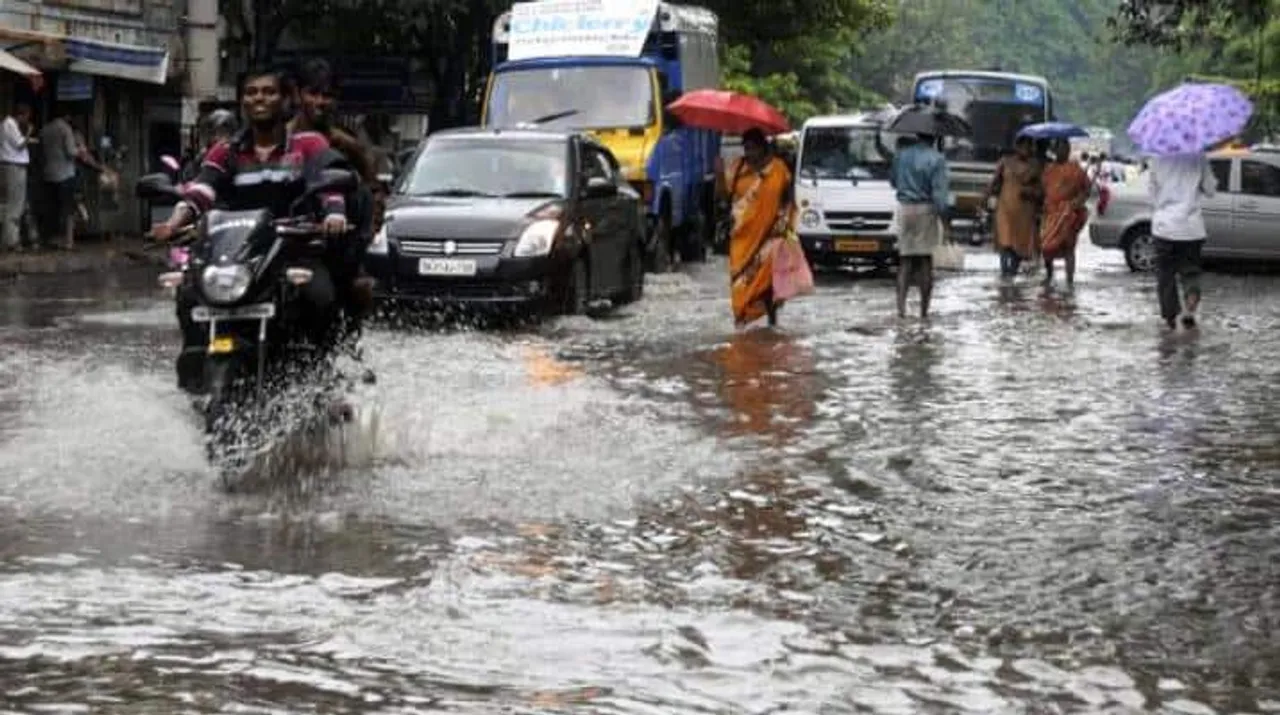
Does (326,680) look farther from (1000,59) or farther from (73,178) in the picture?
(1000,59)

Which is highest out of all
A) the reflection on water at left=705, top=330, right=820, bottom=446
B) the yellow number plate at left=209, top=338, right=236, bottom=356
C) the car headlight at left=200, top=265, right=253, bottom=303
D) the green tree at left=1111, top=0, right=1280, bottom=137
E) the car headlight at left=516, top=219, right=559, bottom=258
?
the green tree at left=1111, top=0, right=1280, bottom=137

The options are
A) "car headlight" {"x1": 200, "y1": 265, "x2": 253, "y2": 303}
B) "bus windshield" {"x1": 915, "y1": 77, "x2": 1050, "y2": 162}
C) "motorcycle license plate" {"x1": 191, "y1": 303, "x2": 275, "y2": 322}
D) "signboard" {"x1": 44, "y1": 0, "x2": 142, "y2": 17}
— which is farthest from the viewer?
"bus windshield" {"x1": 915, "y1": 77, "x2": 1050, "y2": 162}

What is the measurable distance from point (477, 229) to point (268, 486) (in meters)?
7.78

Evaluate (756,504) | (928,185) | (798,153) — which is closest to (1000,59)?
(798,153)

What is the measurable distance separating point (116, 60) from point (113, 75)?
1.00ft

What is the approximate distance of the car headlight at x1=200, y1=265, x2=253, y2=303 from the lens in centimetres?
813

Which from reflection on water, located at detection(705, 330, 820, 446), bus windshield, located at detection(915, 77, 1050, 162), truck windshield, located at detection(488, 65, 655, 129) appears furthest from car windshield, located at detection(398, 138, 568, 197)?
bus windshield, located at detection(915, 77, 1050, 162)

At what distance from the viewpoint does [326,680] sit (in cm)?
534

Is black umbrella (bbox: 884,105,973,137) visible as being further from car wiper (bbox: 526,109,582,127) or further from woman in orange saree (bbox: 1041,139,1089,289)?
car wiper (bbox: 526,109,582,127)

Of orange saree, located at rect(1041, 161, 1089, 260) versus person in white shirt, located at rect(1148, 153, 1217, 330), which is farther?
orange saree, located at rect(1041, 161, 1089, 260)

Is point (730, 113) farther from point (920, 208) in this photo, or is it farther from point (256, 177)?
point (256, 177)

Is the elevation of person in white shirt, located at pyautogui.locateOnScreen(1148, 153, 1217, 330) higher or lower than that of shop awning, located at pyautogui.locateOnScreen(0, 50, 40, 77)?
lower

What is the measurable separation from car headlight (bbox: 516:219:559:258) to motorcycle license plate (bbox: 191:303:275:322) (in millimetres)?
7624

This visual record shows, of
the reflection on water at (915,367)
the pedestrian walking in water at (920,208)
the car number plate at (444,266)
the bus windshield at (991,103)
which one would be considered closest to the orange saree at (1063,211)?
the pedestrian walking in water at (920,208)
